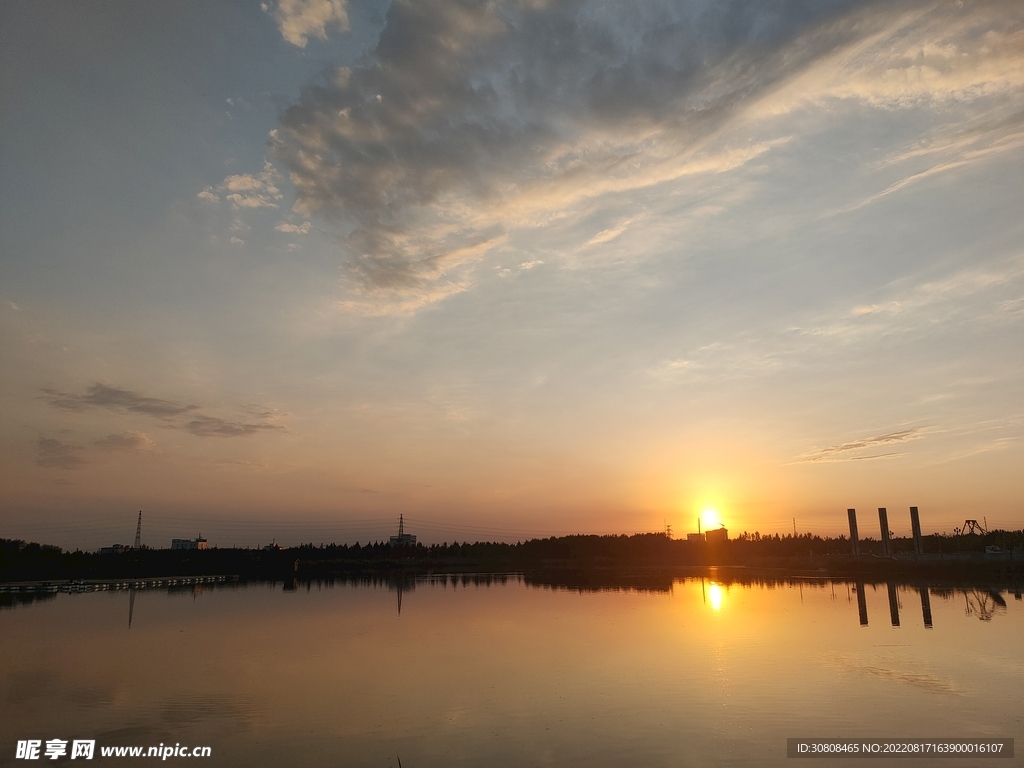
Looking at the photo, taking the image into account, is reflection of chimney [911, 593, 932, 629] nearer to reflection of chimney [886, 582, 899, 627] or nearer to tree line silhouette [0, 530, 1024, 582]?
reflection of chimney [886, 582, 899, 627]

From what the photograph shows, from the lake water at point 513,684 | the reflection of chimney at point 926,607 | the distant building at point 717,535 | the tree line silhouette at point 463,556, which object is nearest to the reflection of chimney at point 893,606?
the lake water at point 513,684

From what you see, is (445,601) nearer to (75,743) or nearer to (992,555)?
(75,743)

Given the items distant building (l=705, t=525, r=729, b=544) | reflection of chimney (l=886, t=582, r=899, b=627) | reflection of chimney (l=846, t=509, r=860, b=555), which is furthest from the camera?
distant building (l=705, t=525, r=729, b=544)

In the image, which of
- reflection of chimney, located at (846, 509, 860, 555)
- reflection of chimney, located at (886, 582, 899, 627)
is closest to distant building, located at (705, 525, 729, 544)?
reflection of chimney, located at (846, 509, 860, 555)

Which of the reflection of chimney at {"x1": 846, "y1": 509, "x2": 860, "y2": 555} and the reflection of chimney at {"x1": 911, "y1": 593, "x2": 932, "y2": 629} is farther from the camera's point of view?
the reflection of chimney at {"x1": 846, "y1": 509, "x2": 860, "y2": 555}

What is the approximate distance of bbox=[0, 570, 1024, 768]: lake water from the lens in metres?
16.5

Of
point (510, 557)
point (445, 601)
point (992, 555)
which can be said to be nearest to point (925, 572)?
point (992, 555)

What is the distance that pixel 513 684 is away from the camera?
23.0 metres

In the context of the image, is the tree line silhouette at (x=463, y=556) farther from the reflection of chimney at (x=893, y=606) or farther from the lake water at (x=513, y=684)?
the lake water at (x=513, y=684)

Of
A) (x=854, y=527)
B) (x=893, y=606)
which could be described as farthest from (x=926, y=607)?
(x=854, y=527)

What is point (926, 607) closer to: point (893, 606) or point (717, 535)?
point (893, 606)

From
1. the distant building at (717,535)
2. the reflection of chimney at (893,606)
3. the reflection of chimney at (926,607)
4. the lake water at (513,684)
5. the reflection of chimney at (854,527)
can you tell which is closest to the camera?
the lake water at (513,684)

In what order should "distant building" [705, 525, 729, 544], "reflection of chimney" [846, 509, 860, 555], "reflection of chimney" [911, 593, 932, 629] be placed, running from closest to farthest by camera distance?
"reflection of chimney" [911, 593, 932, 629] < "reflection of chimney" [846, 509, 860, 555] < "distant building" [705, 525, 729, 544]

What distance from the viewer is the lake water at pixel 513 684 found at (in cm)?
1647
